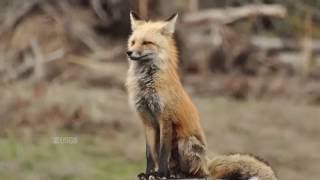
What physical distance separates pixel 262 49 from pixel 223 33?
1.21 meters

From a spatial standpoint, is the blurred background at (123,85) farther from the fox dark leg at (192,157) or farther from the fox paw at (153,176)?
the fox paw at (153,176)

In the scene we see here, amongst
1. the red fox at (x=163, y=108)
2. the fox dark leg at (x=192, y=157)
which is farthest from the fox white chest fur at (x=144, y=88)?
the fox dark leg at (x=192, y=157)

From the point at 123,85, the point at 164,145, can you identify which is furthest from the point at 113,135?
the point at 164,145

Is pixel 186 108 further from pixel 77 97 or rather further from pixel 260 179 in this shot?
pixel 77 97

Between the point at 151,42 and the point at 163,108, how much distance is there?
1.82 feet

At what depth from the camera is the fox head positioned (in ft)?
23.7

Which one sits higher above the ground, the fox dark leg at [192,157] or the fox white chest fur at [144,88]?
the fox white chest fur at [144,88]

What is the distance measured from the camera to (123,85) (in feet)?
58.0

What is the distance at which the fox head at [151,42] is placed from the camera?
7.23 metres

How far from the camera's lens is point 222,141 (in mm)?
16000

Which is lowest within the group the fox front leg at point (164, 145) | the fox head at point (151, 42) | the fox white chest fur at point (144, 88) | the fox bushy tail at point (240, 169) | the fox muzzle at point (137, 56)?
the fox bushy tail at point (240, 169)

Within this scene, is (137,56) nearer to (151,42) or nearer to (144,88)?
(151,42)

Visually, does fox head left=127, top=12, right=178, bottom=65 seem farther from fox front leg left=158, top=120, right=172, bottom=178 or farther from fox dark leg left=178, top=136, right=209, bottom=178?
fox dark leg left=178, top=136, right=209, bottom=178

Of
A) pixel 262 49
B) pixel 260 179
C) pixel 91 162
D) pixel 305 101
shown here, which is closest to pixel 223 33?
pixel 262 49
